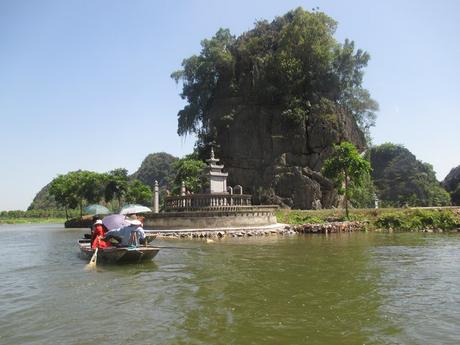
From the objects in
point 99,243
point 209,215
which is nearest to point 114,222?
point 99,243

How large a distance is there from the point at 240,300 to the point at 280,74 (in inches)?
2084

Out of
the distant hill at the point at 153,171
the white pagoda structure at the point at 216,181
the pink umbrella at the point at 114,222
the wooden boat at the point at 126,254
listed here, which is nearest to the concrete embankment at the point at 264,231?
the white pagoda structure at the point at 216,181

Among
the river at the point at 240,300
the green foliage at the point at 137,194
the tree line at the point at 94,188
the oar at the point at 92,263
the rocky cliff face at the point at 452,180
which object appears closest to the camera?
the river at the point at 240,300

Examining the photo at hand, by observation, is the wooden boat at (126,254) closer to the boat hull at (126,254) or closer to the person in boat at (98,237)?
the boat hull at (126,254)

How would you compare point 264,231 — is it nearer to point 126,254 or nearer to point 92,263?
point 126,254

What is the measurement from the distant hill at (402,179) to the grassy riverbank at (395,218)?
117ft

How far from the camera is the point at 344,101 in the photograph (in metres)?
65.4

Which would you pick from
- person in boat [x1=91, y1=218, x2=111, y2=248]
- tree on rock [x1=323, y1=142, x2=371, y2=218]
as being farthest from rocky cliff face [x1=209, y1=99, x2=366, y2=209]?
person in boat [x1=91, y1=218, x2=111, y2=248]

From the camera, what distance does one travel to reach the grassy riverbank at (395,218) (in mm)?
38469

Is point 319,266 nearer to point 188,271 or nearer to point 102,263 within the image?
point 188,271

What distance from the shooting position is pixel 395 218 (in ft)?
130

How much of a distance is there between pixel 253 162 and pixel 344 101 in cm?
1806

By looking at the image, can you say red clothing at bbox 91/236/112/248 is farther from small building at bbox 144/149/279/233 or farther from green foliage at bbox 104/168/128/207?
green foliage at bbox 104/168/128/207

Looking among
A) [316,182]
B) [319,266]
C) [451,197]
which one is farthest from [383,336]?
[451,197]
